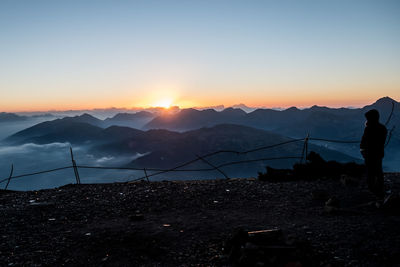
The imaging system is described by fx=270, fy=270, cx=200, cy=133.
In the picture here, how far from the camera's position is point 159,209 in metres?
8.77

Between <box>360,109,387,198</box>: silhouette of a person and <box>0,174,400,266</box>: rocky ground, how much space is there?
0.59 meters

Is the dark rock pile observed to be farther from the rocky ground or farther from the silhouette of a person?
the silhouette of a person

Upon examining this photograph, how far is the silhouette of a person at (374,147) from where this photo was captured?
813 cm

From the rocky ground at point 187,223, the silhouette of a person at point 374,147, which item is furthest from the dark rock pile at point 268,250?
the silhouette of a person at point 374,147

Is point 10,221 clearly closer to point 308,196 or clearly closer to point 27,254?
point 27,254

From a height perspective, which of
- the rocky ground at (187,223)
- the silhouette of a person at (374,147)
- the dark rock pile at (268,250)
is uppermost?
the silhouette of a person at (374,147)

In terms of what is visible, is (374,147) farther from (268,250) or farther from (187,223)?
(187,223)

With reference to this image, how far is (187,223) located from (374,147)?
6057mm

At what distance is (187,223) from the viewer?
741 cm

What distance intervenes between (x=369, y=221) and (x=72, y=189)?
10.8m

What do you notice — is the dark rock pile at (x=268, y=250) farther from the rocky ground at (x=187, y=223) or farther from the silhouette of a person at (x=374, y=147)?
the silhouette of a person at (x=374, y=147)

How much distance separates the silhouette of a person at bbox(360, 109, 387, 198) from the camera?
8.13 meters

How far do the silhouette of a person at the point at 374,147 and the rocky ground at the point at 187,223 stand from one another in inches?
23.3

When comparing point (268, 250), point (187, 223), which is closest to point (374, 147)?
point (268, 250)
